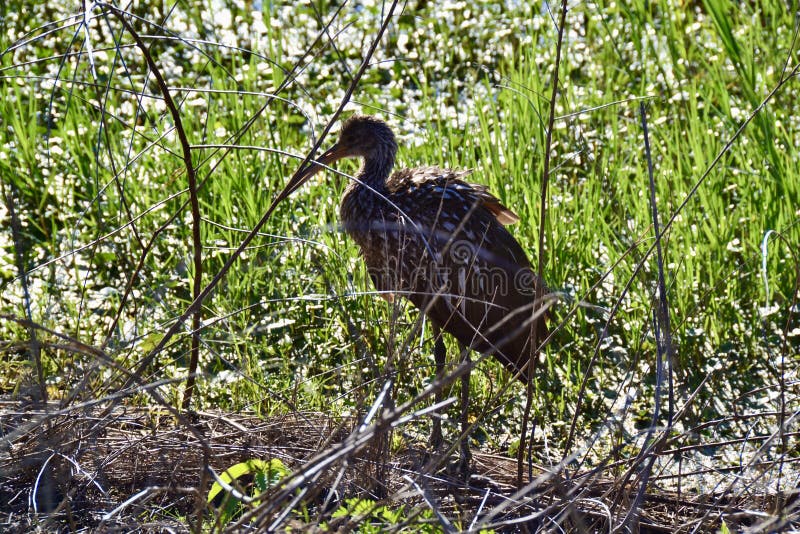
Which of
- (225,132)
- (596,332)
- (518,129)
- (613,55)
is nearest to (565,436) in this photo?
(596,332)

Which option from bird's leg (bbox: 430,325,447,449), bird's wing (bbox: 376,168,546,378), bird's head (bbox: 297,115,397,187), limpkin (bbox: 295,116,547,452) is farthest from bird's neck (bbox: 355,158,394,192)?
bird's leg (bbox: 430,325,447,449)

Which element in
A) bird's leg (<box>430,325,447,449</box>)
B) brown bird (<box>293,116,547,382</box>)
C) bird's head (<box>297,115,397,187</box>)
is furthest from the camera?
bird's head (<box>297,115,397,187</box>)

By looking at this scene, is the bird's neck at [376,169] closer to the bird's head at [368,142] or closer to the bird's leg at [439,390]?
the bird's head at [368,142]

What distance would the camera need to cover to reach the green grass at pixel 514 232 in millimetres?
3725

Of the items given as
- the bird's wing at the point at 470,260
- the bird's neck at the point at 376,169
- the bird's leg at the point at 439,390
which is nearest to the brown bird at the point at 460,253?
the bird's wing at the point at 470,260

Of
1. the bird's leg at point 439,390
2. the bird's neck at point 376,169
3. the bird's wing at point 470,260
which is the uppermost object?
the bird's neck at point 376,169

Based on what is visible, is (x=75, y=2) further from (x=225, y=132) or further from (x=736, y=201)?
(x=736, y=201)

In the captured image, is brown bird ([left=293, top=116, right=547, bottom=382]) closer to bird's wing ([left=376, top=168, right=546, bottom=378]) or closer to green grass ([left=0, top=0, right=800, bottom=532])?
bird's wing ([left=376, top=168, right=546, bottom=378])

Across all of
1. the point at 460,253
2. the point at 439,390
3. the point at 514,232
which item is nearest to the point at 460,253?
the point at 460,253

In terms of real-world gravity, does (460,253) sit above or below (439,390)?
above

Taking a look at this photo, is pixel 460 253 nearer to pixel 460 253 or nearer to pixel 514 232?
pixel 460 253

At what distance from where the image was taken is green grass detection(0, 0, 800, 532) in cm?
372

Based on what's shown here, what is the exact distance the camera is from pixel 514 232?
4.41m

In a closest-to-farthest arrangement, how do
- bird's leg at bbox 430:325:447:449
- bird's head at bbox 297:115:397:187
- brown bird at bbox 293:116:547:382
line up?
bird's leg at bbox 430:325:447:449
brown bird at bbox 293:116:547:382
bird's head at bbox 297:115:397:187
